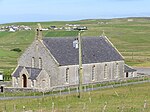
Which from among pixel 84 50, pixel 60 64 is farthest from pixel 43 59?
pixel 84 50

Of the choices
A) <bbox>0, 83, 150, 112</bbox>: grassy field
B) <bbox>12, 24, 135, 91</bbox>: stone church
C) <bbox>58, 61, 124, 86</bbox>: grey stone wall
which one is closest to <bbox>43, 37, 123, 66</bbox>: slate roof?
<bbox>12, 24, 135, 91</bbox>: stone church

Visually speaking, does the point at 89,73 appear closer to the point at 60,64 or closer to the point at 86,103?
the point at 60,64

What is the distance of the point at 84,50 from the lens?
69375mm

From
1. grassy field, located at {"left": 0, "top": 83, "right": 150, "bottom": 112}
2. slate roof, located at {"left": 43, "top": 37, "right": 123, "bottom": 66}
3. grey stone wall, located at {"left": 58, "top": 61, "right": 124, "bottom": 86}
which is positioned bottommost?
grey stone wall, located at {"left": 58, "top": 61, "right": 124, "bottom": 86}

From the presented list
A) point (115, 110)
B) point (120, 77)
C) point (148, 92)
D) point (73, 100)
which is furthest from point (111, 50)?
point (115, 110)

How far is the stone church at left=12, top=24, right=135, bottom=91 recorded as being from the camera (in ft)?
208

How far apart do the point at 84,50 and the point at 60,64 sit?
25.5 feet

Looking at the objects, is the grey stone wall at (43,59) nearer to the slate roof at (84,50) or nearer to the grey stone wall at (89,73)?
the slate roof at (84,50)

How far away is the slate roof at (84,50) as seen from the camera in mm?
64812

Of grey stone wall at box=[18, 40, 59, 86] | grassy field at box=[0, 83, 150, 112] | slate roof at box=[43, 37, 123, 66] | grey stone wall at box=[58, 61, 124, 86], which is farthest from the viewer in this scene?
slate roof at box=[43, 37, 123, 66]

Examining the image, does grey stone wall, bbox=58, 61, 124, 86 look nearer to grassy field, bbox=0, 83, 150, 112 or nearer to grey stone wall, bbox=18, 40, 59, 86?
grey stone wall, bbox=18, 40, 59, 86

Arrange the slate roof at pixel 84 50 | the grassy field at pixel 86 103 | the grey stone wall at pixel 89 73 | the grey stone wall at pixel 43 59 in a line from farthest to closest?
the slate roof at pixel 84 50 < the grey stone wall at pixel 89 73 < the grey stone wall at pixel 43 59 < the grassy field at pixel 86 103

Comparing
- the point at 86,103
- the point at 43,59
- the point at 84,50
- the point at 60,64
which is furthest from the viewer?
the point at 84,50

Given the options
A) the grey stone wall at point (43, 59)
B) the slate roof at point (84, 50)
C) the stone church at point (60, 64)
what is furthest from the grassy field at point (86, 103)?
the slate roof at point (84, 50)
